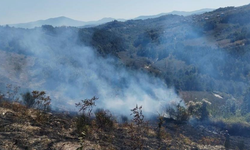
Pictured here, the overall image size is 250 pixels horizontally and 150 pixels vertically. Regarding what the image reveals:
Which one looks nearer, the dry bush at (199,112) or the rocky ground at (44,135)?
the rocky ground at (44,135)

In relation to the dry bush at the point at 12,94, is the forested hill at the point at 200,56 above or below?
above

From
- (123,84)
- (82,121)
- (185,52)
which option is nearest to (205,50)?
(185,52)

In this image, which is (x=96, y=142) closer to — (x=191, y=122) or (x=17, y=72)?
(x=191, y=122)

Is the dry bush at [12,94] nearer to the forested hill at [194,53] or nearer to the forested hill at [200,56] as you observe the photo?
the forested hill at [194,53]

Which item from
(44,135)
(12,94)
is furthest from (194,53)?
(44,135)

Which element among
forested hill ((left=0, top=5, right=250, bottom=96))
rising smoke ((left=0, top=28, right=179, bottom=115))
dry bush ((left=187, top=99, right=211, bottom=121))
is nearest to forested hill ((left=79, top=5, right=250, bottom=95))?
forested hill ((left=0, top=5, right=250, bottom=96))

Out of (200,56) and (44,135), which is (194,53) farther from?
(44,135)

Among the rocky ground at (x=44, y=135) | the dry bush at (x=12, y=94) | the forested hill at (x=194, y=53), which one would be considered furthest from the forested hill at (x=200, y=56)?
the rocky ground at (x=44, y=135)

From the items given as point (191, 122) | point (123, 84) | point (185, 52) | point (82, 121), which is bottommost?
point (191, 122)

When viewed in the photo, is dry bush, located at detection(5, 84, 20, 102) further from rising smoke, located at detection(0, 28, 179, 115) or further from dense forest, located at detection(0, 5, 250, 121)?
dense forest, located at detection(0, 5, 250, 121)

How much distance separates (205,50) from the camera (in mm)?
65812

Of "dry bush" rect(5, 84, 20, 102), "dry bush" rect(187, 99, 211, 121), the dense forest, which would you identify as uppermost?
the dense forest

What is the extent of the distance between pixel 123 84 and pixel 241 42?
51.8 metres

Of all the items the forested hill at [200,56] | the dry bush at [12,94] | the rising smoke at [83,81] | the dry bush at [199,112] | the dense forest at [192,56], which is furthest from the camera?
the forested hill at [200,56]
